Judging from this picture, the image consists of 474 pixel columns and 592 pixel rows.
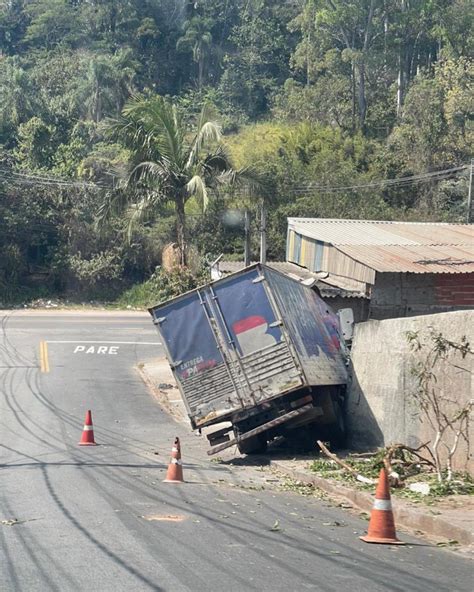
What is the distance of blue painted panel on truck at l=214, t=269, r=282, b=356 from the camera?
1577cm

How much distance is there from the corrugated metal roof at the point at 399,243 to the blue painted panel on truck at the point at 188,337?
6882 mm

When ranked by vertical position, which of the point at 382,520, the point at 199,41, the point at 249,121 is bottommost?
the point at 382,520

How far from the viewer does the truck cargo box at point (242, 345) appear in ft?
50.8

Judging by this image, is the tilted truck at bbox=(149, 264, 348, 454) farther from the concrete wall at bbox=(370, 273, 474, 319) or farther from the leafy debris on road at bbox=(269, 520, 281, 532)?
the concrete wall at bbox=(370, 273, 474, 319)

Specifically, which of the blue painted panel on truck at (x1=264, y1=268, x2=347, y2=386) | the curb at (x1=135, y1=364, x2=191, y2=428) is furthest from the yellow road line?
the blue painted panel on truck at (x1=264, y1=268, x2=347, y2=386)

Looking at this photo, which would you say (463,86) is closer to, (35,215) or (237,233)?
(237,233)

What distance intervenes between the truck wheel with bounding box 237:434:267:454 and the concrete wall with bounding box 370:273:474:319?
8.25 m

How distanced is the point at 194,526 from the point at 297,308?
7484mm

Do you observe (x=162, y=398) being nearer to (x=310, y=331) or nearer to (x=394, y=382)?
(x=310, y=331)

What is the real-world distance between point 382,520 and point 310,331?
7.58 meters

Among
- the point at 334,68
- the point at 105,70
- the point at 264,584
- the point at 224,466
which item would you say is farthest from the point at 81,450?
the point at 105,70

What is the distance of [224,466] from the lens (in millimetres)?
15414

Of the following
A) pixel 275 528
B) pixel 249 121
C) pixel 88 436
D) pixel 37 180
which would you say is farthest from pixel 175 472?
pixel 249 121

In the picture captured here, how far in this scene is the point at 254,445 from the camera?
1628cm
